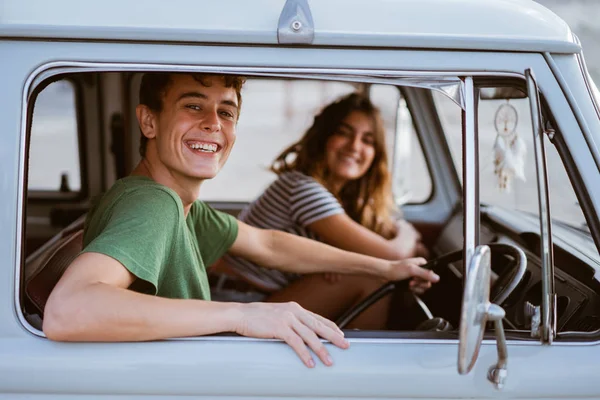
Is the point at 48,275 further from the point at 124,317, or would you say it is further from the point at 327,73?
the point at 327,73

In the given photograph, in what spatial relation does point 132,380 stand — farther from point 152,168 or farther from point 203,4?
point 203,4

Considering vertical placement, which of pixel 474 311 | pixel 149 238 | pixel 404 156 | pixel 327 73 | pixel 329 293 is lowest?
pixel 329 293

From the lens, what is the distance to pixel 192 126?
196 cm

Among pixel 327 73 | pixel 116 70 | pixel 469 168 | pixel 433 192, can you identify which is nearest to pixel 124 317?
pixel 116 70

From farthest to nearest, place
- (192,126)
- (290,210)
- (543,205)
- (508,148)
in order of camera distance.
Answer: (290,210)
(508,148)
(192,126)
(543,205)

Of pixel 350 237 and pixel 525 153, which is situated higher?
pixel 525 153

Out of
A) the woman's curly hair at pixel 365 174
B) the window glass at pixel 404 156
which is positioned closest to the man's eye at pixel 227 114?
the woman's curly hair at pixel 365 174

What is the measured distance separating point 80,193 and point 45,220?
252mm

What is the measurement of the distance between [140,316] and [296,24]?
0.70 metres

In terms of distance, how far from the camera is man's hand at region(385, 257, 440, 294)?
2.52m

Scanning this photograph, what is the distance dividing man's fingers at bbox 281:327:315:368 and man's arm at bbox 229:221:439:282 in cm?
99

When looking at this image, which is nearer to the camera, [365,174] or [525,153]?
[525,153]

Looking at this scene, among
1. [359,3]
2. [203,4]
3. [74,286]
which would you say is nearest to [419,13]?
[359,3]

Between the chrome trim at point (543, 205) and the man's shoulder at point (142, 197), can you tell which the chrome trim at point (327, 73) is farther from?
the man's shoulder at point (142, 197)
